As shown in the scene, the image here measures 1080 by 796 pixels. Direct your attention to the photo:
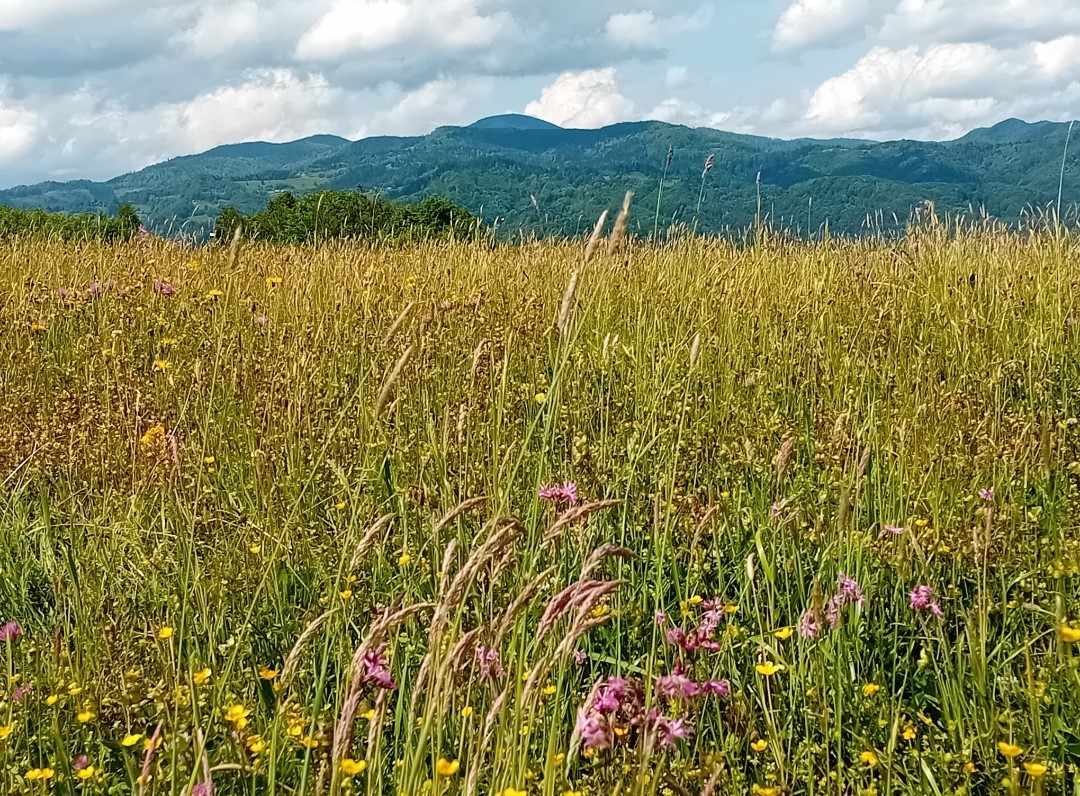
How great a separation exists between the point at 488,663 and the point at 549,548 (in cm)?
67

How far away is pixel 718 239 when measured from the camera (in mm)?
7227

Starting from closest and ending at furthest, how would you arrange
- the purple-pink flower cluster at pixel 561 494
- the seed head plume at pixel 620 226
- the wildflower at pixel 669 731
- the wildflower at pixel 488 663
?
the wildflower at pixel 669 731
the wildflower at pixel 488 663
the seed head plume at pixel 620 226
the purple-pink flower cluster at pixel 561 494

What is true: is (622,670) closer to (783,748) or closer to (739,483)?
(783,748)

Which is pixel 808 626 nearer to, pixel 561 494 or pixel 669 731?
pixel 669 731

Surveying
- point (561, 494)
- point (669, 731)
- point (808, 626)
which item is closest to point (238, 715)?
point (669, 731)

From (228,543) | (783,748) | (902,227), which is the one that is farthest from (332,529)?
(902,227)

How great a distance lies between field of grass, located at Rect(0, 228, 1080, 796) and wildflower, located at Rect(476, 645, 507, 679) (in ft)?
0.07

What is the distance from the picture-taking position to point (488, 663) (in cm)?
138

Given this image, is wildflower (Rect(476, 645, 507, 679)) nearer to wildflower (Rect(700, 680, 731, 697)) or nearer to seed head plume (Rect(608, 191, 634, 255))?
wildflower (Rect(700, 680, 731, 697))

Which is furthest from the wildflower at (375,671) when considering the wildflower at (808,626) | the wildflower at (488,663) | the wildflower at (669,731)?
the wildflower at (808,626)

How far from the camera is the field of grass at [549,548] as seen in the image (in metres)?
1.38

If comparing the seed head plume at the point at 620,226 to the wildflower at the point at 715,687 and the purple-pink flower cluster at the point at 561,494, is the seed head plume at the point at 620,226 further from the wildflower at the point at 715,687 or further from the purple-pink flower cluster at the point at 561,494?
the wildflower at the point at 715,687

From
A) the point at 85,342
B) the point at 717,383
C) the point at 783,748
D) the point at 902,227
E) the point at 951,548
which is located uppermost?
the point at 902,227

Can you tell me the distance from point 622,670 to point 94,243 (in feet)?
22.6
